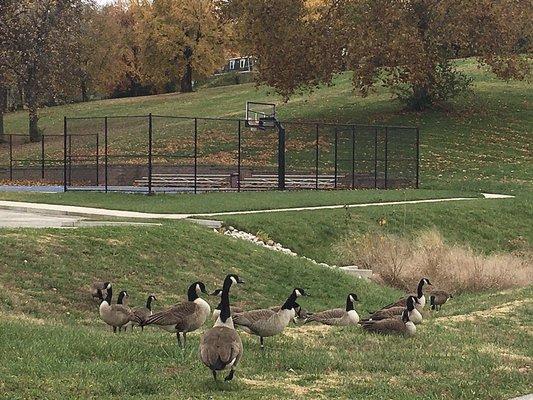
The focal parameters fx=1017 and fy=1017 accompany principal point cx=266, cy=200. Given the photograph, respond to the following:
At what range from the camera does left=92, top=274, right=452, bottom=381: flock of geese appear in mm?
9938

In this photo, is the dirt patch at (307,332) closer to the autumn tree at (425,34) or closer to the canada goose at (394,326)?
the canada goose at (394,326)

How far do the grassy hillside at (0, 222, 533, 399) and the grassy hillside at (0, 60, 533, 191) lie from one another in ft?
82.7

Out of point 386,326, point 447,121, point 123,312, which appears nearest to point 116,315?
point 123,312

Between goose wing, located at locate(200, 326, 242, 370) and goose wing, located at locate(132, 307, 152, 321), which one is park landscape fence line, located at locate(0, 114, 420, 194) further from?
goose wing, located at locate(200, 326, 242, 370)

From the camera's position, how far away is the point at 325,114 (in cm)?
6381

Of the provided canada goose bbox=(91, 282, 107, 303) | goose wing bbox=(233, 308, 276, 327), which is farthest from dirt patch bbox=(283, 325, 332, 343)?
canada goose bbox=(91, 282, 107, 303)

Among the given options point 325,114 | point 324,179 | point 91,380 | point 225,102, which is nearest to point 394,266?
point 91,380

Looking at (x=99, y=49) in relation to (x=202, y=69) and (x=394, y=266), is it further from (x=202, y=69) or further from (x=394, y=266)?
(x=394, y=266)

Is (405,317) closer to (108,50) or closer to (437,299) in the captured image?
(437,299)

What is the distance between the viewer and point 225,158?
53.5 metres

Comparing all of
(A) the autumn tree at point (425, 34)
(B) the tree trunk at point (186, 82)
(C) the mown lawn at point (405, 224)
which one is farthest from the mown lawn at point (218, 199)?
(B) the tree trunk at point (186, 82)

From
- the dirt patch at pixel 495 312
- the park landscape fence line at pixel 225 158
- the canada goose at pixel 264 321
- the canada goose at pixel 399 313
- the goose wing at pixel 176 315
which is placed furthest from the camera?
the park landscape fence line at pixel 225 158

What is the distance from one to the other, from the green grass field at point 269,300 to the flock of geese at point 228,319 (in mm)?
270

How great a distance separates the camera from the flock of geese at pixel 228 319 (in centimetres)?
994
